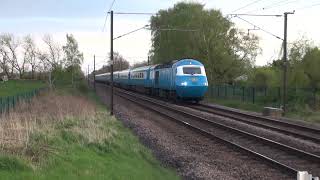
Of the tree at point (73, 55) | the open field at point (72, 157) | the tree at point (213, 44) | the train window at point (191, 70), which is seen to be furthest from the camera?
the tree at point (73, 55)

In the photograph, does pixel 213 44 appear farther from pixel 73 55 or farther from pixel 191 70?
pixel 73 55

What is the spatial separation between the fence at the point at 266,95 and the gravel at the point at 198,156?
62.4 ft

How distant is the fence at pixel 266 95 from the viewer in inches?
1609

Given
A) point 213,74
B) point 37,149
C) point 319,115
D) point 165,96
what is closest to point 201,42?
point 213,74

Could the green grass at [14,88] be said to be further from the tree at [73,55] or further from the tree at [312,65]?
the tree at [312,65]

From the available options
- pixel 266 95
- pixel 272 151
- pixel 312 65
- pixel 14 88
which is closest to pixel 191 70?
pixel 266 95

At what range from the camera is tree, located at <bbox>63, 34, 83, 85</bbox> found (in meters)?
95.0

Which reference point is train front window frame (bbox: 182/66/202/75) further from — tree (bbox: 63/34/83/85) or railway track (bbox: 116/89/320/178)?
tree (bbox: 63/34/83/85)

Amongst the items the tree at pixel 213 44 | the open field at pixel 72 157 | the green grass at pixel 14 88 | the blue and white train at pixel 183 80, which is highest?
the tree at pixel 213 44

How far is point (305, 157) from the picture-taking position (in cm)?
1527

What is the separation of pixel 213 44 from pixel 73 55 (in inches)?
1654

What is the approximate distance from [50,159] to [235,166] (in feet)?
18.7

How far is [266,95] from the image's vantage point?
4681cm

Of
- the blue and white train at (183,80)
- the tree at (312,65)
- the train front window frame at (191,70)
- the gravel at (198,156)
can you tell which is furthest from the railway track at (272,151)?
the tree at (312,65)
